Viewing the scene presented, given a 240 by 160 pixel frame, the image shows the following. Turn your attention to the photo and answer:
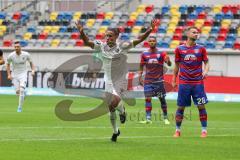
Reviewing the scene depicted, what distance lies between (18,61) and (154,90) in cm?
662

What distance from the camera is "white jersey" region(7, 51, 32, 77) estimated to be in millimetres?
27969

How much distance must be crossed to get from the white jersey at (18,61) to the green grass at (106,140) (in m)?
2.95

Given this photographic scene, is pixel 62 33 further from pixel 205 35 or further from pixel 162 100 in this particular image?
pixel 162 100

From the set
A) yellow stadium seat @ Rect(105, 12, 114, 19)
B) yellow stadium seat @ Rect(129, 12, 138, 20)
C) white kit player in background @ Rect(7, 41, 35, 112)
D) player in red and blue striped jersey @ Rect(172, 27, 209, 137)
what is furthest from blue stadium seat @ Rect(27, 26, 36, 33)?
player in red and blue striped jersey @ Rect(172, 27, 209, 137)

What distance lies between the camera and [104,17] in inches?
2013

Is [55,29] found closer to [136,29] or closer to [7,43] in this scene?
→ [7,43]

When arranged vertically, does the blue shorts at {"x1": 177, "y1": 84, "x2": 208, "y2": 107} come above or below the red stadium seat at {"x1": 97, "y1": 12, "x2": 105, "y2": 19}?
above

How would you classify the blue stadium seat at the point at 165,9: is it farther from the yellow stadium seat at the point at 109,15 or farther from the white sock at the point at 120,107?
the white sock at the point at 120,107

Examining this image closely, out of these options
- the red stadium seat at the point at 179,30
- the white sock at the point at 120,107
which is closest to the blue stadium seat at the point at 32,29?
the red stadium seat at the point at 179,30

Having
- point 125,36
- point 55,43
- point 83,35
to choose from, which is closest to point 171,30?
point 125,36

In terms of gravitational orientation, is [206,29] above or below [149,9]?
below

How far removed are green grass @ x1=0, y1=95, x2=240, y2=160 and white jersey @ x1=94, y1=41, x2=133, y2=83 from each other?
→ 4.46 ft

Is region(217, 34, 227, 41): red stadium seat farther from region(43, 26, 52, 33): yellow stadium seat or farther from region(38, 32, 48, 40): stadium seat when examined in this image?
region(43, 26, 52, 33): yellow stadium seat

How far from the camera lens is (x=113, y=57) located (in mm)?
16562
